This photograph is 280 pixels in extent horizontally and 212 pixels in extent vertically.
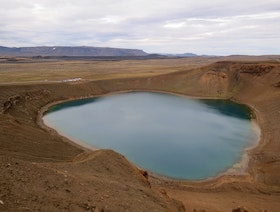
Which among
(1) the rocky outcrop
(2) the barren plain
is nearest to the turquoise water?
(2) the barren plain

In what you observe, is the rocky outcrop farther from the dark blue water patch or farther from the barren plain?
the dark blue water patch

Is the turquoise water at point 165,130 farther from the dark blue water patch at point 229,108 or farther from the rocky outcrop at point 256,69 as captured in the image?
the rocky outcrop at point 256,69

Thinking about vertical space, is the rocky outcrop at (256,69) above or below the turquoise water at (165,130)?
above

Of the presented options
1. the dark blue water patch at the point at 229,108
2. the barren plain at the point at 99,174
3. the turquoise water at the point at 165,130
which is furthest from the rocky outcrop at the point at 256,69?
the turquoise water at the point at 165,130

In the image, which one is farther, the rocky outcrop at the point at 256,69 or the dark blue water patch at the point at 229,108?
the rocky outcrop at the point at 256,69

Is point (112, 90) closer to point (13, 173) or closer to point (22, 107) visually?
point (22, 107)

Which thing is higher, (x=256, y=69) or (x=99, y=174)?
(x=256, y=69)

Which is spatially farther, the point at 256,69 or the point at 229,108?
the point at 256,69

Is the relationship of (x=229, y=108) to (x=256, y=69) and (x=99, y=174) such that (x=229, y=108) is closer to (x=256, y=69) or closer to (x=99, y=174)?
(x=256, y=69)

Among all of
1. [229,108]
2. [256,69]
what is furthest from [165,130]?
[256,69]
